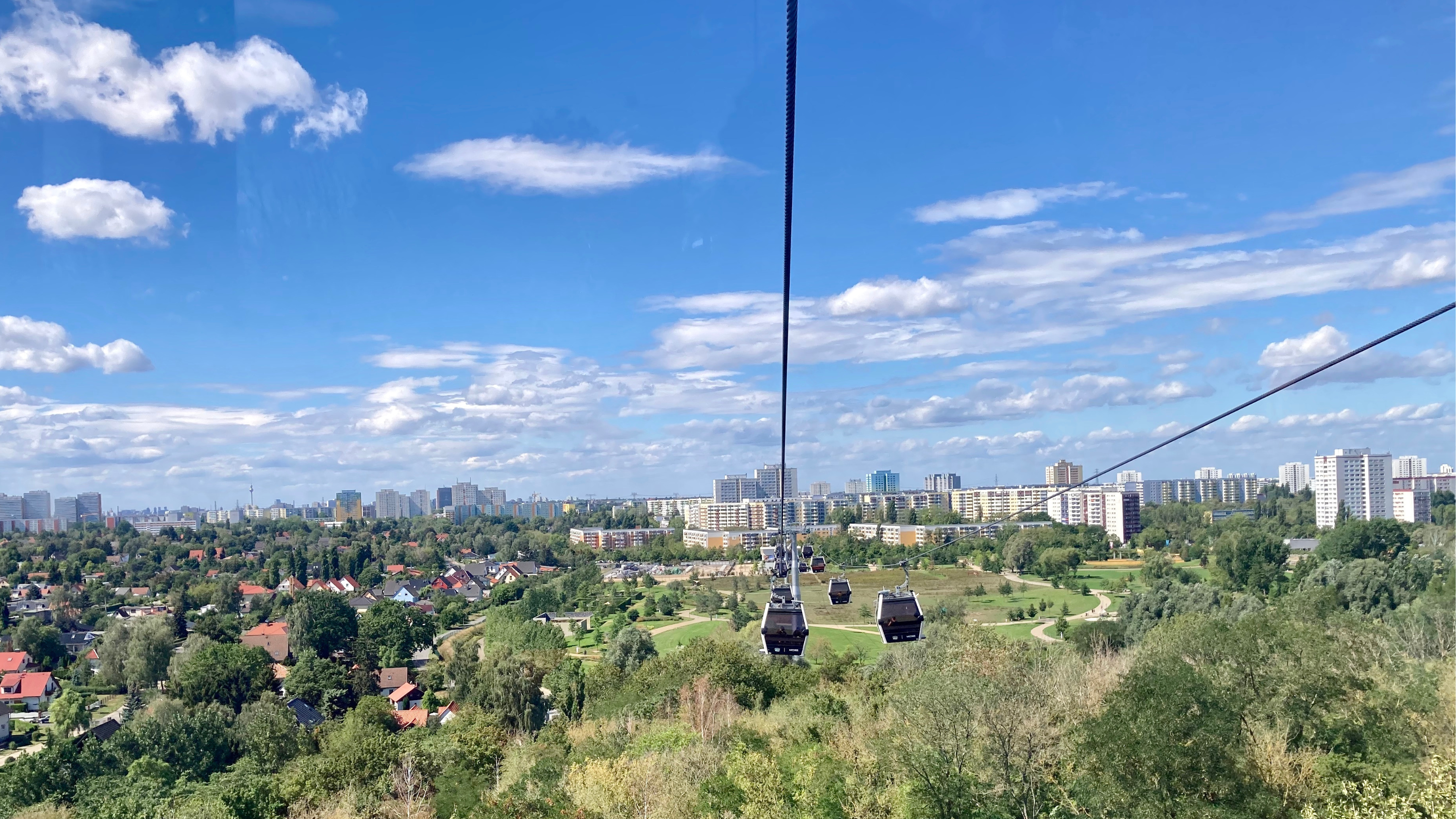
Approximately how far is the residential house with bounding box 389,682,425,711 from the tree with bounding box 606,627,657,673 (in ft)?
26.2

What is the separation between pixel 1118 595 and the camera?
50031mm

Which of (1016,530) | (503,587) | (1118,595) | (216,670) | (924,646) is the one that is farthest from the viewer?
(1016,530)

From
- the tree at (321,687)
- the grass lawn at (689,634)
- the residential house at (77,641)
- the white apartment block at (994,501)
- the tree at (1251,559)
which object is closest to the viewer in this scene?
the tree at (321,687)

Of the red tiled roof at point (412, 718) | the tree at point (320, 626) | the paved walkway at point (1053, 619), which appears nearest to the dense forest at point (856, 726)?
the red tiled roof at point (412, 718)

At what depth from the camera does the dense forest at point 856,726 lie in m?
14.8

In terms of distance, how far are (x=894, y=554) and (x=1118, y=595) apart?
15014mm

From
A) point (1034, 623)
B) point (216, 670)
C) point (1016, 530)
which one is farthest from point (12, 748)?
point (1016, 530)

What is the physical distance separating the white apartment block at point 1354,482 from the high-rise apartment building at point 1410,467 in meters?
5.28

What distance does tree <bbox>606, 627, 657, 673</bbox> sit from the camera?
34938 mm

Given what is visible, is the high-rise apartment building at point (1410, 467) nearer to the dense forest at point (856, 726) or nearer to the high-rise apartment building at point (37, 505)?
the dense forest at point (856, 726)

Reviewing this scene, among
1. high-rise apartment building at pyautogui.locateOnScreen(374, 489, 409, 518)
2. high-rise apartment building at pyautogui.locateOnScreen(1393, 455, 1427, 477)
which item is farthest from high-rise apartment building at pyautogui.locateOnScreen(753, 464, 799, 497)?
high-rise apartment building at pyautogui.locateOnScreen(374, 489, 409, 518)

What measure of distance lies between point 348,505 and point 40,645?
452 feet

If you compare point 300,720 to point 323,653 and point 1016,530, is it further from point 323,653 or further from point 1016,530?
point 1016,530

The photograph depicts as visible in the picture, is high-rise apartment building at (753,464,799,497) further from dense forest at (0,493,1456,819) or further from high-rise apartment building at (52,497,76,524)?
high-rise apartment building at (52,497,76,524)
